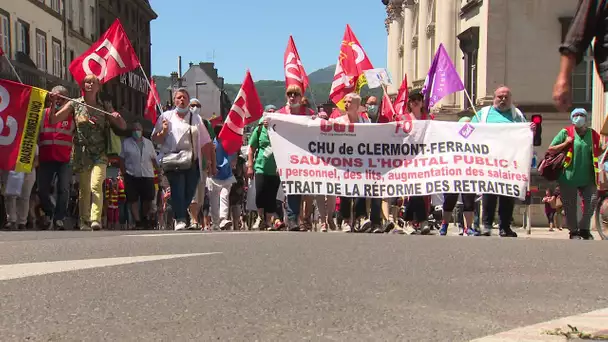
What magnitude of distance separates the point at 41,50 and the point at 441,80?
96.6 feet

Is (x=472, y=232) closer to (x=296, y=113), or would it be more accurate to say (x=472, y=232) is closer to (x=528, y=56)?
(x=296, y=113)

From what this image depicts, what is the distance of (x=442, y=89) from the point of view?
55.6ft

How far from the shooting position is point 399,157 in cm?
1225

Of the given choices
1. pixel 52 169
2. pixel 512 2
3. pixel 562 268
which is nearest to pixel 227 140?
pixel 52 169

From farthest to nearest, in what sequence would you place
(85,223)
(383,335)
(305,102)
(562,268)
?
(305,102)
(85,223)
(562,268)
(383,335)

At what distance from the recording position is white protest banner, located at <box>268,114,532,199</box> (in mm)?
11891

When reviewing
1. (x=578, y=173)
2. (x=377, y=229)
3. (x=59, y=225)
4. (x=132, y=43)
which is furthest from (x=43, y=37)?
(x=578, y=173)

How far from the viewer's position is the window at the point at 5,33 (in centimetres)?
3644

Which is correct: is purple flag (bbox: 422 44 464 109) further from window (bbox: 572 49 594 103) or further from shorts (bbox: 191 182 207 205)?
window (bbox: 572 49 594 103)

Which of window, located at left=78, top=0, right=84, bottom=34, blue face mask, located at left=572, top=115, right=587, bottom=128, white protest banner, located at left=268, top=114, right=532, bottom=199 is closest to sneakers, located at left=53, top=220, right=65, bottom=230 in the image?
white protest banner, located at left=268, top=114, right=532, bottom=199

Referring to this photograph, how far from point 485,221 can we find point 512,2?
2707 centimetres

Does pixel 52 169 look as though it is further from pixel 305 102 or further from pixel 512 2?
pixel 512 2

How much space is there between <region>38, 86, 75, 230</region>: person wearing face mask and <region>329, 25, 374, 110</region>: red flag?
Result: 667 cm

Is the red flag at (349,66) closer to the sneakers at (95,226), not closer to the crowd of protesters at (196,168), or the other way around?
the crowd of protesters at (196,168)
